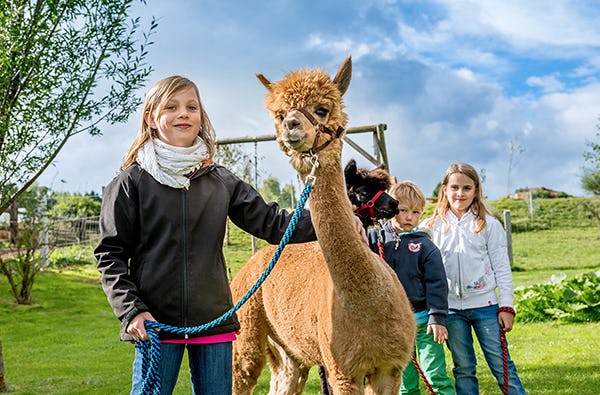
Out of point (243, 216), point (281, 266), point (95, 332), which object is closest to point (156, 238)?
point (243, 216)

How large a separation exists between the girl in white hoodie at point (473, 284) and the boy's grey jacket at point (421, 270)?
10.9 inches

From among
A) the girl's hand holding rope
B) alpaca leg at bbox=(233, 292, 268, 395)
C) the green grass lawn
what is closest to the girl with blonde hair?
the girl's hand holding rope

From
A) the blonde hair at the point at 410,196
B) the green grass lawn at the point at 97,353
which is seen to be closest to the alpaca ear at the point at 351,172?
the blonde hair at the point at 410,196

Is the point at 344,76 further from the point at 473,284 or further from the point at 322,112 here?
the point at 473,284

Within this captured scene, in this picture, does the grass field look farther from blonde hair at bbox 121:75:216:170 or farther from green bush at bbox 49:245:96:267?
blonde hair at bbox 121:75:216:170

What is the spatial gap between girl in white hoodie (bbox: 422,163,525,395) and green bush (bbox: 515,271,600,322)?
6027 mm

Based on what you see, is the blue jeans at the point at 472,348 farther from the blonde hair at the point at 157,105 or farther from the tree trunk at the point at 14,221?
the tree trunk at the point at 14,221

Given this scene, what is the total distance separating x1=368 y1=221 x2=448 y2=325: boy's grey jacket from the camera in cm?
450

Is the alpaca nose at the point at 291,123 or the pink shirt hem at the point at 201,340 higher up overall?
the alpaca nose at the point at 291,123

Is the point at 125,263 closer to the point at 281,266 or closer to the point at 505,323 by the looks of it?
the point at 281,266

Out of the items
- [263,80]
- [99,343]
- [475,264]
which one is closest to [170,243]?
[263,80]

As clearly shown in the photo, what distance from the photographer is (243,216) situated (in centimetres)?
330

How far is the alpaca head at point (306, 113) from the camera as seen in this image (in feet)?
10.5

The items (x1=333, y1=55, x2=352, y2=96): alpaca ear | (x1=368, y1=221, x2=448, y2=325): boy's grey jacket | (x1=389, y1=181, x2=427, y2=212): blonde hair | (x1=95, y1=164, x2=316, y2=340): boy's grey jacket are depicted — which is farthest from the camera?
(x1=389, y1=181, x2=427, y2=212): blonde hair
